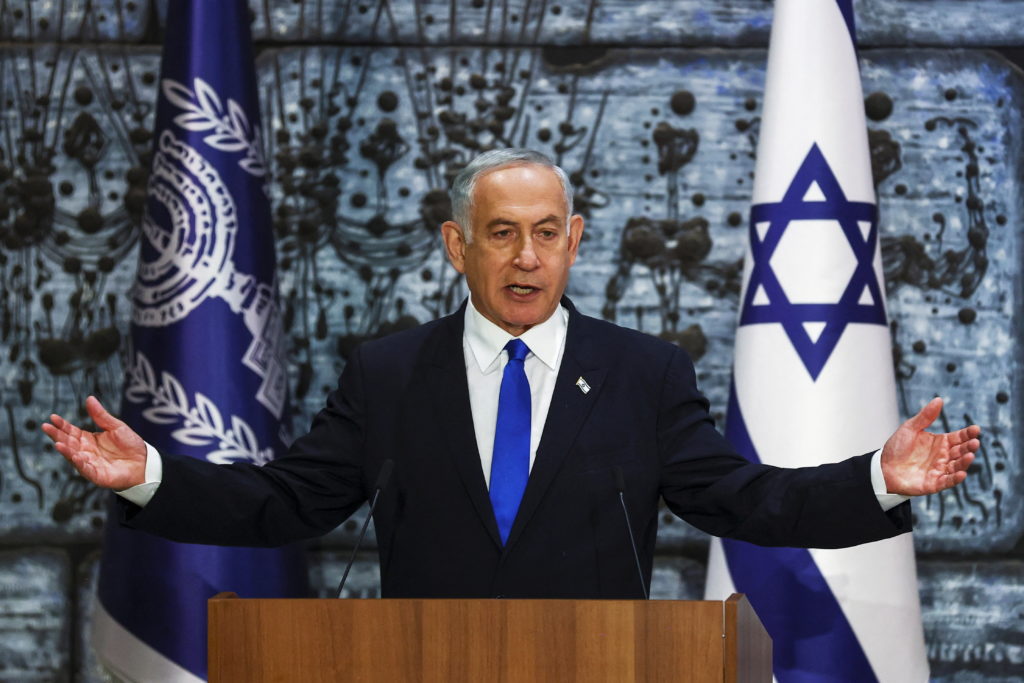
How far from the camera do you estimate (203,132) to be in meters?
3.18

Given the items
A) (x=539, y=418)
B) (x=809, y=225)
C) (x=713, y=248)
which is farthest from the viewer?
(x=713, y=248)

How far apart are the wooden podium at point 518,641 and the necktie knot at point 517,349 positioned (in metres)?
0.75

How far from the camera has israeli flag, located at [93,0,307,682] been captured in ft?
10.1

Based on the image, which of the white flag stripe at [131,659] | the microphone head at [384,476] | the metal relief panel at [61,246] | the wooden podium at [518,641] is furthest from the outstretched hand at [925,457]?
the metal relief panel at [61,246]

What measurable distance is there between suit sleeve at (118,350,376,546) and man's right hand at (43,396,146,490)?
7 cm

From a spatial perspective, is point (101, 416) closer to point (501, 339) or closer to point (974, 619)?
point (501, 339)

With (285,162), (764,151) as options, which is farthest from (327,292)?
(764,151)

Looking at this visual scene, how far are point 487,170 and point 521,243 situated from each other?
0.50 ft

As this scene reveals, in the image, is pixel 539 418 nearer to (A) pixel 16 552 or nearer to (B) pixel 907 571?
(B) pixel 907 571

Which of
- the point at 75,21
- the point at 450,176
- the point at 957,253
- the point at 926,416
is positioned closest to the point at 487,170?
the point at 926,416

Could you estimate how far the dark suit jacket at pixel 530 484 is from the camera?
2.05m

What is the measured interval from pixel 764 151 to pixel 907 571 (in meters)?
1.10

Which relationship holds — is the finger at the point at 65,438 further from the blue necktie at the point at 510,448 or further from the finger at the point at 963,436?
the finger at the point at 963,436

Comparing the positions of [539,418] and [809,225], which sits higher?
[809,225]
